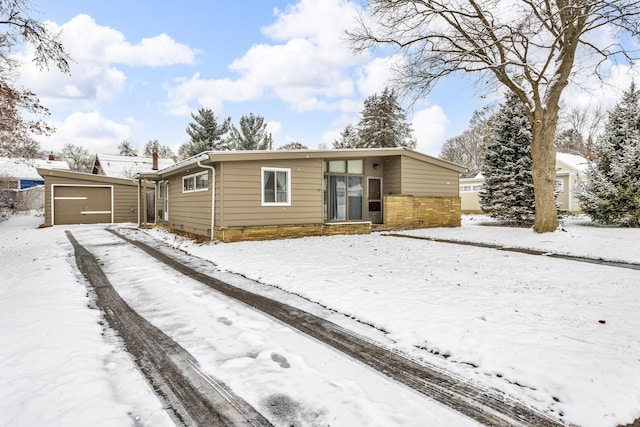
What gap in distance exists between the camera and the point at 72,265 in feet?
23.3

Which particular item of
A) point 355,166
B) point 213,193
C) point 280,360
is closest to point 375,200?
point 355,166

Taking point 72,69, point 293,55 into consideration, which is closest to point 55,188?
point 72,69

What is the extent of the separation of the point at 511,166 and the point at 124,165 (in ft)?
84.2

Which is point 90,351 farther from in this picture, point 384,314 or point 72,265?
point 72,265

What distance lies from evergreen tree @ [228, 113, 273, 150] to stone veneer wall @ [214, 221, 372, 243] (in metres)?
18.3

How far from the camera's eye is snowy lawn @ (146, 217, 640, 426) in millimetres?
2459

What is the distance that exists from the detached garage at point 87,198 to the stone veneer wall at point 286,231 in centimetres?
866

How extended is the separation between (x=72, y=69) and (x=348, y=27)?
9.17m

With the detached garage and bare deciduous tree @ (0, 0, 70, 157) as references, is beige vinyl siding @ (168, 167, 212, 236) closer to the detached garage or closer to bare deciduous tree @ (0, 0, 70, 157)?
the detached garage

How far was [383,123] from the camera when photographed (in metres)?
29.5

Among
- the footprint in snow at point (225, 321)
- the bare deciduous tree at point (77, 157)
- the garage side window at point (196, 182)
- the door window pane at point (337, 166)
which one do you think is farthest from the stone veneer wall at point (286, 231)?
the bare deciduous tree at point (77, 157)

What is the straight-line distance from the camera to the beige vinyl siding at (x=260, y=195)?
391 inches

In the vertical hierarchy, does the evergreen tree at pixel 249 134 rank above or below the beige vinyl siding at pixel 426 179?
above

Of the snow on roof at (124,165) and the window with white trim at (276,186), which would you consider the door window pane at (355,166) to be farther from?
the snow on roof at (124,165)
